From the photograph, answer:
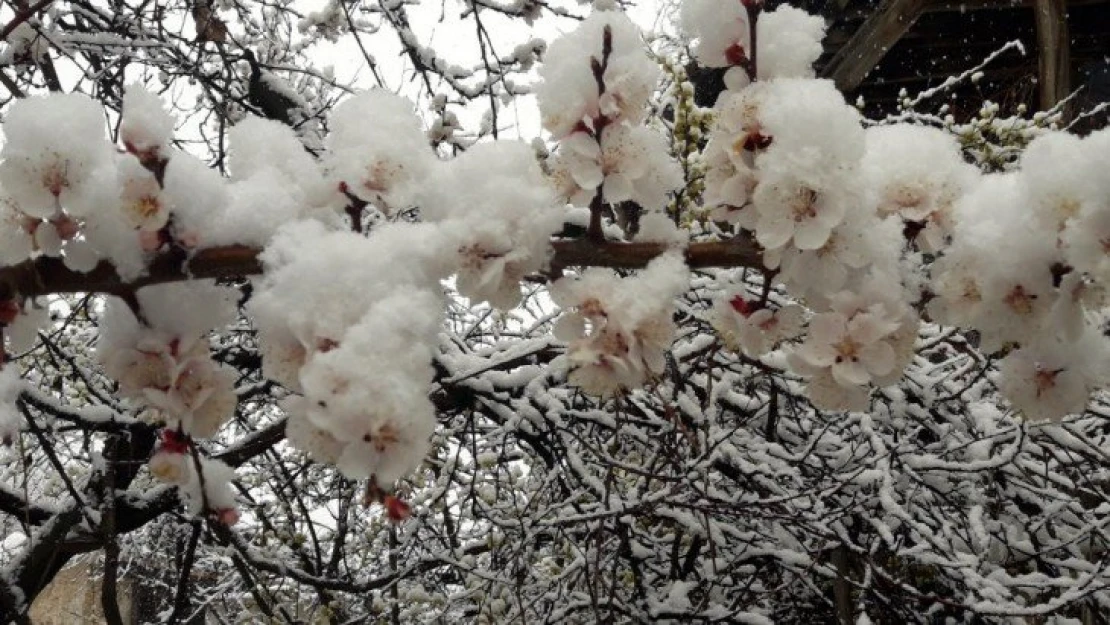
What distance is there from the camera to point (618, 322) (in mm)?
1008

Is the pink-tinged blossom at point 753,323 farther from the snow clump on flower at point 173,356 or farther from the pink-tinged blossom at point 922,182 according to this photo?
the snow clump on flower at point 173,356

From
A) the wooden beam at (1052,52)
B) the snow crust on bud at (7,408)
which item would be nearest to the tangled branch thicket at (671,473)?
the snow crust on bud at (7,408)

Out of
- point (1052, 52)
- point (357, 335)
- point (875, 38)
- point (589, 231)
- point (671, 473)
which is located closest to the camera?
point (357, 335)

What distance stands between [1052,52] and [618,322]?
4.43m

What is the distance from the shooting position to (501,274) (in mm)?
1000

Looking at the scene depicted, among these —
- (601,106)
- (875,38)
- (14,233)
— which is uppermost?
(875,38)

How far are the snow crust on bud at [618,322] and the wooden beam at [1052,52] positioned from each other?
4242 millimetres

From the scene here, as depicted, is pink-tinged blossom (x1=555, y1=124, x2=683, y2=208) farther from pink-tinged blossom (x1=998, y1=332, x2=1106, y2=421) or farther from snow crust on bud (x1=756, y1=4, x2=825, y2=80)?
pink-tinged blossom (x1=998, y1=332, x2=1106, y2=421)

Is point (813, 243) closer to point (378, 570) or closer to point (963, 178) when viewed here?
point (963, 178)

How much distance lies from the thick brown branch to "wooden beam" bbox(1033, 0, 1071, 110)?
4.14 m

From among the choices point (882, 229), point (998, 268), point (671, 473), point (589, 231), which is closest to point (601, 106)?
point (589, 231)

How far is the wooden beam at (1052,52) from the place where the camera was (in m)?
4.41

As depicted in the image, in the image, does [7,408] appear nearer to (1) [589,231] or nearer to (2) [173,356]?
(2) [173,356]

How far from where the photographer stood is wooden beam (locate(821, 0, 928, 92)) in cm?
458
